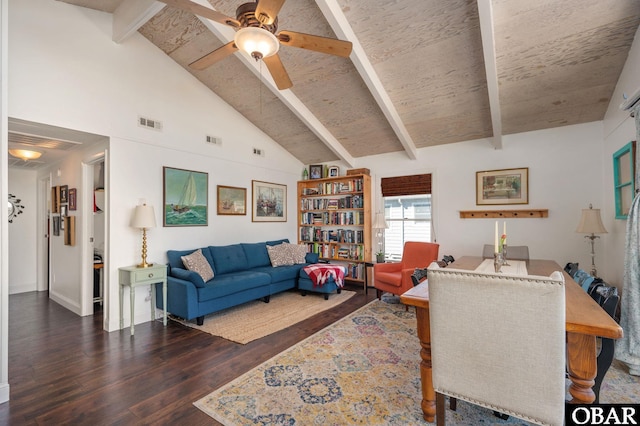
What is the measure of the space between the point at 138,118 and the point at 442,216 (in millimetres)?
4564

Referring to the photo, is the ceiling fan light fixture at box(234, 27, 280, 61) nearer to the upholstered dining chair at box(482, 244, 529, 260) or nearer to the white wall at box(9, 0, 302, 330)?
the white wall at box(9, 0, 302, 330)

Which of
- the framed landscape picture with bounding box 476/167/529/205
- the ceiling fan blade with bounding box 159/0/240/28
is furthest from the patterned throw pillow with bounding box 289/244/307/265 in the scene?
the ceiling fan blade with bounding box 159/0/240/28

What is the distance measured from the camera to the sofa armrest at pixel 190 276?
3377mm

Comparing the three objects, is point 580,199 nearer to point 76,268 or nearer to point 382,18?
point 382,18

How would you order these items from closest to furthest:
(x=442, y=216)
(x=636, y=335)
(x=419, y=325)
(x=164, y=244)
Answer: (x=419, y=325) → (x=636, y=335) → (x=164, y=244) → (x=442, y=216)

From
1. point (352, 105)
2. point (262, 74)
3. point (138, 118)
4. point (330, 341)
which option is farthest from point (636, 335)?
point (138, 118)

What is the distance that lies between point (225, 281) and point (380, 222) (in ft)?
8.83

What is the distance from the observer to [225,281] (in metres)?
3.65

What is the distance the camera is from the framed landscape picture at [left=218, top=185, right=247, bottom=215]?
4621 millimetres

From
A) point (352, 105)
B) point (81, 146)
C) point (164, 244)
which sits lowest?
point (164, 244)

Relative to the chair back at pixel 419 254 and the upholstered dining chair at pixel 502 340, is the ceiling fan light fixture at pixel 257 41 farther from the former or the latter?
the chair back at pixel 419 254

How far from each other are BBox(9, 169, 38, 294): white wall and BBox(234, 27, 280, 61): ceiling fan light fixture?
220 inches

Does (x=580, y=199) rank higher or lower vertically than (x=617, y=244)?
higher

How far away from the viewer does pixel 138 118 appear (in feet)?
11.8
